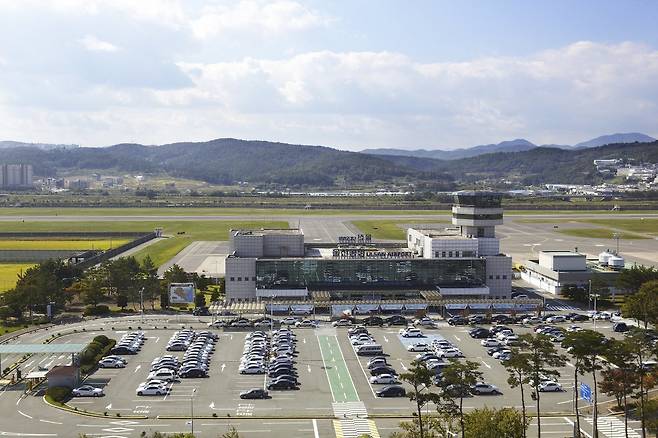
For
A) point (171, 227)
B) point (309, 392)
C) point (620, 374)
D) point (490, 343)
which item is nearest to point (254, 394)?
point (309, 392)

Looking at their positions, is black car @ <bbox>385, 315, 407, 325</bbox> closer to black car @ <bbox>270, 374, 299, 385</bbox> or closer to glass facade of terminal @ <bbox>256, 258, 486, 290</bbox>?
glass facade of terminal @ <bbox>256, 258, 486, 290</bbox>

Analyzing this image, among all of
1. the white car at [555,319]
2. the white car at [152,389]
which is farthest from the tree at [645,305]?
the white car at [152,389]

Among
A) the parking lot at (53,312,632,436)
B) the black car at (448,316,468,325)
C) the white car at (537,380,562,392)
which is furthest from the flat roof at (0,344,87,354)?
the black car at (448,316,468,325)

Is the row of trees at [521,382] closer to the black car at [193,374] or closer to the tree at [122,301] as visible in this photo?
the black car at [193,374]

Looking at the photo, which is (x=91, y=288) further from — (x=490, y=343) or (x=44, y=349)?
(x=490, y=343)

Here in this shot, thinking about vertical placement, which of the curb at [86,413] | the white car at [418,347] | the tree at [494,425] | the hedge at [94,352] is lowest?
the curb at [86,413]

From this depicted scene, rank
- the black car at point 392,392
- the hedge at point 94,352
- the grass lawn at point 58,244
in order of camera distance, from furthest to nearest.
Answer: the grass lawn at point 58,244 < the hedge at point 94,352 < the black car at point 392,392
